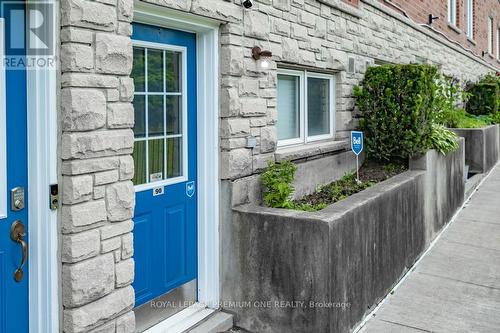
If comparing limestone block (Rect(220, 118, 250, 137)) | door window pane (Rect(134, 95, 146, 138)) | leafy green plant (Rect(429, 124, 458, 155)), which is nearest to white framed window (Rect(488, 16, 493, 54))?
leafy green plant (Rect(429, 124, 458, 155))

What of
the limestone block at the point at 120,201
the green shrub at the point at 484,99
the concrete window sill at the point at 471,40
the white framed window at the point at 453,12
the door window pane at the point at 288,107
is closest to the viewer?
the limestone block at the point at 120,201

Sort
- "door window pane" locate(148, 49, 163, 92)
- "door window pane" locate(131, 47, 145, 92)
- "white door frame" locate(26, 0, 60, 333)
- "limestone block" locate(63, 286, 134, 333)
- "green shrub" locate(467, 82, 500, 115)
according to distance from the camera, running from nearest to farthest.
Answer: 1. "white door frame" locate(26, 0, 60, 333)
2. "limestone block" locate(63, 286, 134, 333)
3. "door window pane" locate(131, 47, 145, 92)
4. "door window pane" locate(148, 49, 163, 92)
5. "green shrub" locate(467, 82, 500, 115)

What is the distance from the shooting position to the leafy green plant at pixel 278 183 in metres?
4.62

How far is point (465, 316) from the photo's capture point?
15.2 feet

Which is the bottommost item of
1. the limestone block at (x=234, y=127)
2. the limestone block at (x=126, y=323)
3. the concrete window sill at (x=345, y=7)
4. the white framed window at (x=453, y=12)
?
the limestone block at (x=126, y=323)

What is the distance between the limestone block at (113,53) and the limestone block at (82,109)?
171 mm

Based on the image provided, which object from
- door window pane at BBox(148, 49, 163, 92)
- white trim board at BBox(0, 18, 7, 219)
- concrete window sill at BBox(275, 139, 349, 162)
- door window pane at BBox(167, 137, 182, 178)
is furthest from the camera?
concrete window sill at BBox(275, 139, 349, 162)

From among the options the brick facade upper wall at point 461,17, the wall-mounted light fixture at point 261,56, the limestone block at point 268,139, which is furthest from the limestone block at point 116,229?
the brick facade upper wall at point 461,17

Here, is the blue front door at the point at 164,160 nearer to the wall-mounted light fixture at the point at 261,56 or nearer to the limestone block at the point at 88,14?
the limestone block at the point at 88,14

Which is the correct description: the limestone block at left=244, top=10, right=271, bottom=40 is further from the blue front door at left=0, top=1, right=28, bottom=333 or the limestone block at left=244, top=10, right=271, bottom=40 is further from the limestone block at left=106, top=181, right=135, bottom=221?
the blue front door at left=0, top=1, right=28, bottom=333

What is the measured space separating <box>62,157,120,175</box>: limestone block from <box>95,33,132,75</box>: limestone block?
55cm

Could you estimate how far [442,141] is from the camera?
7.36m

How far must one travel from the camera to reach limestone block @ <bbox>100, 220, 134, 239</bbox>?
10.5ft

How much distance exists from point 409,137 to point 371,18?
197 centimetres
